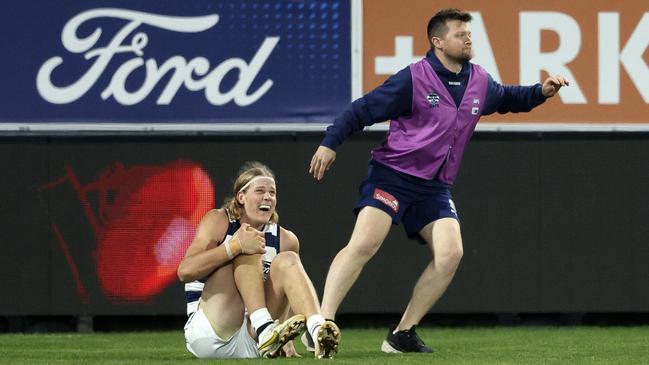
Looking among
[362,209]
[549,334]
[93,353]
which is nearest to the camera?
[362,209]

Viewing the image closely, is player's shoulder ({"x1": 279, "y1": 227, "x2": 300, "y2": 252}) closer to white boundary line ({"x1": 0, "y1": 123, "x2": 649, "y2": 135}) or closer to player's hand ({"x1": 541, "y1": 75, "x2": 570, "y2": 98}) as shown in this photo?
player's hand ({"x1": 541, "y1": 75, "x2": 570, "y2": 98})

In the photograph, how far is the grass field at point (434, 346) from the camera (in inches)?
300

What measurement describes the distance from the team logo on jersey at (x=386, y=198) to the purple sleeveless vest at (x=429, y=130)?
149mm

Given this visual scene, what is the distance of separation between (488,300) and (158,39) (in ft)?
9.72

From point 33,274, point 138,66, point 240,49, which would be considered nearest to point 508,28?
point 240,49

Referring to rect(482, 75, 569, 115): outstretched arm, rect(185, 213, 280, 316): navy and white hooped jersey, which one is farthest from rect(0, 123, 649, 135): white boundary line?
rect(185, 213, 280, 316): navy and white hooped jersey

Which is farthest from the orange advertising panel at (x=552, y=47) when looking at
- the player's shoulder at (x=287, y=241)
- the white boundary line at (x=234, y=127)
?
the player's shoulder at (x=287, y=241)

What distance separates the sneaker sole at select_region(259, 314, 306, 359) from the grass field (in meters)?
0.07

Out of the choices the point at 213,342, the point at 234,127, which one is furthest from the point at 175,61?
the point at 213,342

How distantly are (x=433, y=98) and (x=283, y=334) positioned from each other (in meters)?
1.79

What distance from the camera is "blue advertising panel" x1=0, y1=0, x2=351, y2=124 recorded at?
10617 mm

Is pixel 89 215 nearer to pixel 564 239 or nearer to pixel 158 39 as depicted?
pixel 158 39

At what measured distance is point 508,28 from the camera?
1073 centimetres

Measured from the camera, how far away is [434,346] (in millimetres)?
9195
